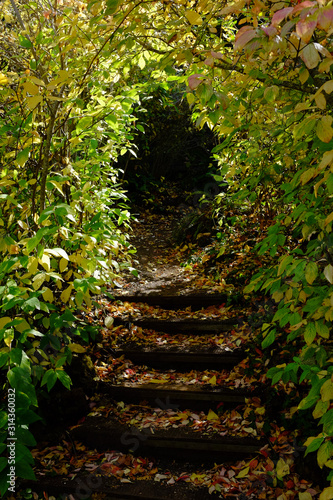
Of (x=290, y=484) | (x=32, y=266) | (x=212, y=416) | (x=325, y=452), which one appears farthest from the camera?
(x=212, y=416)

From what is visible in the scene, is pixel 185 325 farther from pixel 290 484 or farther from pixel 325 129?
pixel 325 129

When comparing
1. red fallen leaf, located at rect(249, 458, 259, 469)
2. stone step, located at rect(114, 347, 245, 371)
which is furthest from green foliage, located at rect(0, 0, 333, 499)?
red fallen leaf, located at rect(249, 458, 259, 469)

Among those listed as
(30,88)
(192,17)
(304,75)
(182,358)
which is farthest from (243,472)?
(192,17)

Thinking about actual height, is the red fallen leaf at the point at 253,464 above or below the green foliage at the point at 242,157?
below

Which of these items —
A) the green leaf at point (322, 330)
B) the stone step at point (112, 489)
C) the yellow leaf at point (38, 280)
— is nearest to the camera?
the green leaf at point (322, 330)

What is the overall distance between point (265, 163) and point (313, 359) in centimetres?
200

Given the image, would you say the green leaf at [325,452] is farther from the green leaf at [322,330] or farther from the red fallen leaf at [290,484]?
the red fallen leaf at [290,484]

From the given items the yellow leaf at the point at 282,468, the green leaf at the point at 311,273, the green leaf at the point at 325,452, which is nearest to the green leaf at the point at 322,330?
the green leaf at the point at 311,273

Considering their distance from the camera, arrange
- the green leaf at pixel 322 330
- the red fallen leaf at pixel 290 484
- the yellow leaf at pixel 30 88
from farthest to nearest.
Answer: the red fallen leaf at pixel 290 484 < the green leaf at pixel 322 330 < the yellow leaf at pixel 30 88

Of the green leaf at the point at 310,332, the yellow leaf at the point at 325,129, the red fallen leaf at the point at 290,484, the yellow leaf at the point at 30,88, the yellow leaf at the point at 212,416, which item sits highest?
the yellow leaf at the point at 30,88

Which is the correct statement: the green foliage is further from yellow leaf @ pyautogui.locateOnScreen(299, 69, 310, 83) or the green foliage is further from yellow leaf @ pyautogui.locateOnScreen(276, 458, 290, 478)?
yellow leaf @ pyautogui.locateOnScreen(276, 458, 290, 478)

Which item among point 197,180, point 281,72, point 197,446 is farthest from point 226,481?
point 197,180

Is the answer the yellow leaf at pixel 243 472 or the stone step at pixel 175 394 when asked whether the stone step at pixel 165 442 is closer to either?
the yellow leaf at pixel 243 472

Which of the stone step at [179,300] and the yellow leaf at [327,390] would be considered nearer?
the yellow leaf at [327,390]
